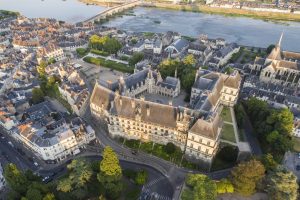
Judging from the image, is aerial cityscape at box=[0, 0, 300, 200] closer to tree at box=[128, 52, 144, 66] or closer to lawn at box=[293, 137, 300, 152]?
lawn at box=[293, 137, 300, 152]

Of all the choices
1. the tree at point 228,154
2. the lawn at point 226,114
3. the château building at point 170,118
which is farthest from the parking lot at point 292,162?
the château building at point 170,118

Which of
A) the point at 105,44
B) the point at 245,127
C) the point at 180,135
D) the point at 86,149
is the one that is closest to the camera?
the point at 180,135

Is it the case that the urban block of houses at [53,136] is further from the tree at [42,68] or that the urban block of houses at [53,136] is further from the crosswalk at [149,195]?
the tree at [42,68]

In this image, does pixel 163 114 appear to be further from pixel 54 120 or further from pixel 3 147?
pixel 3 147

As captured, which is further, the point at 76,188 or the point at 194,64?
the point at 194,64

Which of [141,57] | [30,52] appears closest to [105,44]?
[141,57]

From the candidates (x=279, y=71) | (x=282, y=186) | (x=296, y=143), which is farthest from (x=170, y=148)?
(x=279, y=71)
